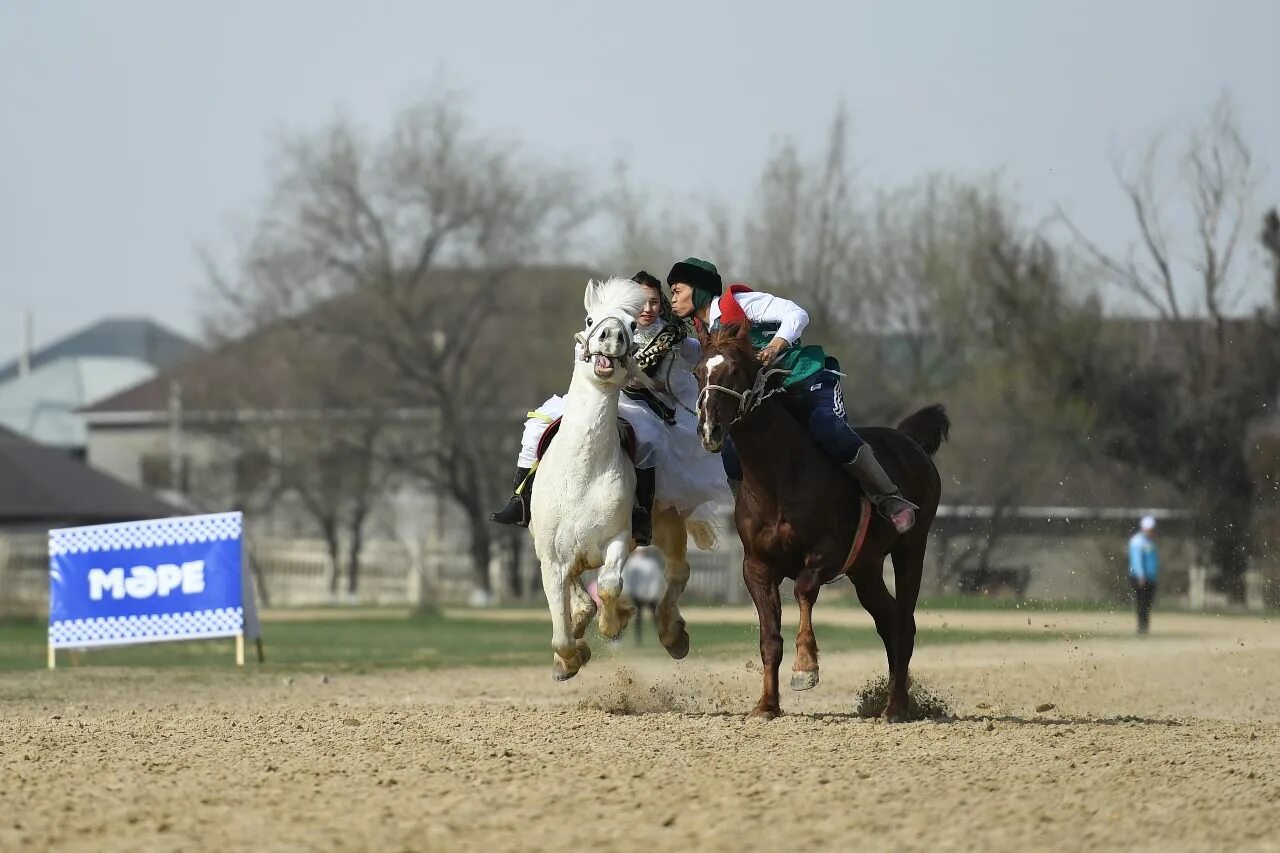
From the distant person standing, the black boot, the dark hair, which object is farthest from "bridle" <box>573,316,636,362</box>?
the distant person standing

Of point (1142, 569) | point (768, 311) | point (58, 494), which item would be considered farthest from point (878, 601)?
point (58, 494)

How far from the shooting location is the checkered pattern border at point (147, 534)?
19.5m

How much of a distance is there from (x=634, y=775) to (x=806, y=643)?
8.11 ft

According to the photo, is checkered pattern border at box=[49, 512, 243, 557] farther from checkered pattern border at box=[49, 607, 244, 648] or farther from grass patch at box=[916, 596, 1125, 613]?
grass patch at box=[916, 596, 1125, 613]

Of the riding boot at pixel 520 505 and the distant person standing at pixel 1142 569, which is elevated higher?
the riding boot at pixel 520 505

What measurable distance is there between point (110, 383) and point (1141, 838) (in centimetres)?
8464

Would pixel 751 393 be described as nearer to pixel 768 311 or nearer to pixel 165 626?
pixel 768 311

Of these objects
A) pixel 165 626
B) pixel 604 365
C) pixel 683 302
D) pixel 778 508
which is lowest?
pixel 165 626

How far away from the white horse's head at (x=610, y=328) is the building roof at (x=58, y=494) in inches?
1465

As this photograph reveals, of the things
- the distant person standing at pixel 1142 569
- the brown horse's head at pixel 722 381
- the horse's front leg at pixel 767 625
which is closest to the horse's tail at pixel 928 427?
the horse's front leg at pixel 767 625

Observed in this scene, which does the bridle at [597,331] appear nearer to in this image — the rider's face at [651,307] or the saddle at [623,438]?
the rider's face at [651,307]

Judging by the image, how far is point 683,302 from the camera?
1185 cm

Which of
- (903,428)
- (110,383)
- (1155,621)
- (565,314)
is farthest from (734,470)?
(110,383)

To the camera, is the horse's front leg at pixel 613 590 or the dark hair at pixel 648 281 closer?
the horse's front leg at pixel 613 590
